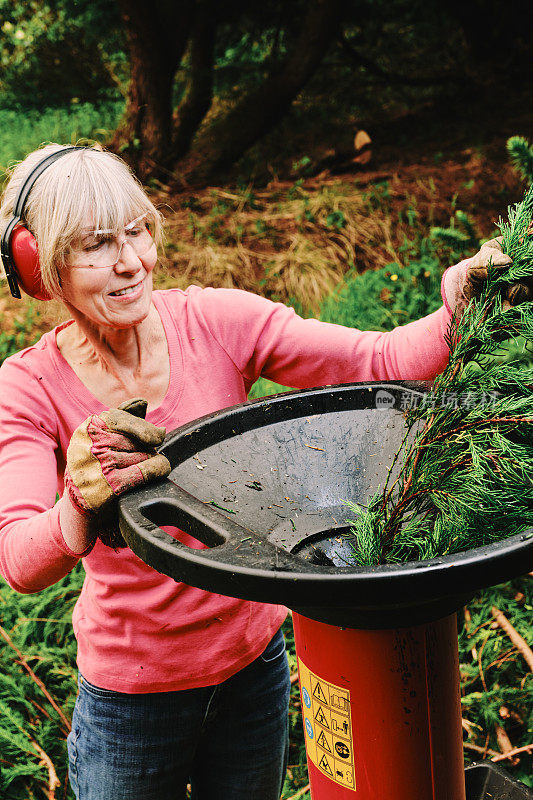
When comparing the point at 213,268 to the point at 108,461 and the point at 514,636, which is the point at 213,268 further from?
the point at 108,461

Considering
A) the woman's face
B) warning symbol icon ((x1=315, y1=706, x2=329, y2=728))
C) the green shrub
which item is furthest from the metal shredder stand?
the green shrub

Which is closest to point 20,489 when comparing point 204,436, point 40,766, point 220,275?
point 204,436

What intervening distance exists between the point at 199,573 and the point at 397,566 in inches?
10.2

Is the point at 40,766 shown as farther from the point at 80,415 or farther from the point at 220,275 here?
the point at 220,275

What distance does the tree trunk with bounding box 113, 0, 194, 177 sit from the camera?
6.22 metres

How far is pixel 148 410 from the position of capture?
63.6 inches

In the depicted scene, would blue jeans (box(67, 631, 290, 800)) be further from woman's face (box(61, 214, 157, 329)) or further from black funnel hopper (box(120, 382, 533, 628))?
woman's face (box(61, 214, 157, 329))

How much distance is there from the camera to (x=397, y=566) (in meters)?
0.88

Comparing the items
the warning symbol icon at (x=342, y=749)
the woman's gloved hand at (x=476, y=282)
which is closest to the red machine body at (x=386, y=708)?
the warning symbol icon at (x=342, y=749)

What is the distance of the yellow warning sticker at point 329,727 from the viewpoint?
126cm

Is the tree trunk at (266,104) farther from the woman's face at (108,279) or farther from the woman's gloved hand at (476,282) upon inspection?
the woman's gloved hand at (476,282)

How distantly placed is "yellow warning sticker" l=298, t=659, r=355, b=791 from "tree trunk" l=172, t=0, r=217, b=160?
6.34 m

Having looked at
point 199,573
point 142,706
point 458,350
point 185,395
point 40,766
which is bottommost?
point 40,766

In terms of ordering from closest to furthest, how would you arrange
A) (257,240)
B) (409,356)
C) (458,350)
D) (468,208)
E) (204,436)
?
(458,350), (204,436), (409,356), (468,208), (257,240)
